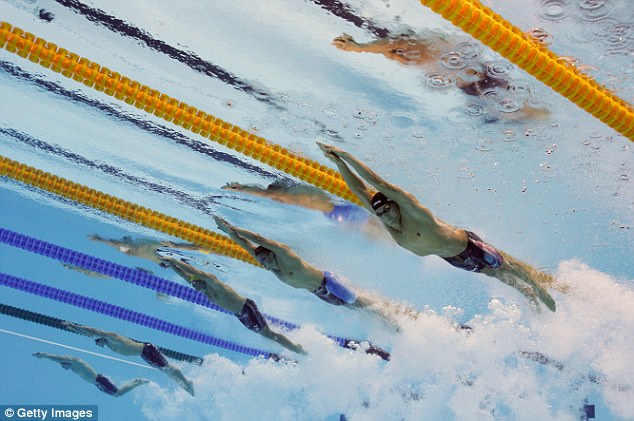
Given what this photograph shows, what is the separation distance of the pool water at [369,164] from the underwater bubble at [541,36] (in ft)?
0.19

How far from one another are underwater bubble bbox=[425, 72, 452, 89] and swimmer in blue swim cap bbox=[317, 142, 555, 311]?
111 centimetres

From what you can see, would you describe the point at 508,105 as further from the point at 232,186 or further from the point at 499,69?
the point at 232,186

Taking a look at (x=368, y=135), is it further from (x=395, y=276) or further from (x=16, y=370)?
(x=16, y=370)

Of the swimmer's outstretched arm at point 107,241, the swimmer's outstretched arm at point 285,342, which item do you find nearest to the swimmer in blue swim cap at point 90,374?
the swimmer's outstretched arm at point 107,241

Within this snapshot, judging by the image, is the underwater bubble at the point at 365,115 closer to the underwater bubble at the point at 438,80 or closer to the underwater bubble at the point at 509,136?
the underwater bubble at the point at 438,80

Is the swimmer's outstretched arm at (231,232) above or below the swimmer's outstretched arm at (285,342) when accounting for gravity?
above

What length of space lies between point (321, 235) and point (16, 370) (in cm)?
1228

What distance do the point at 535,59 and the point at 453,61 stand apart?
0.77 meters

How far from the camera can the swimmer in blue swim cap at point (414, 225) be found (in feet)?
16.3

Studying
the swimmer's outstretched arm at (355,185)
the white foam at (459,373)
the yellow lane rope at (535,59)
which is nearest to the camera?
the yellow lane rope at (535,59)

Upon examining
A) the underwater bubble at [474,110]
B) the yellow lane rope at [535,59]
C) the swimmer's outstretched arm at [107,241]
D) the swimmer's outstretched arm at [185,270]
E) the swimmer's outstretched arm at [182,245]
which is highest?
the yellow lane rope at [535,59]

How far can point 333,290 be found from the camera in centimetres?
759

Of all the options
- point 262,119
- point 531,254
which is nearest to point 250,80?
point 262,119

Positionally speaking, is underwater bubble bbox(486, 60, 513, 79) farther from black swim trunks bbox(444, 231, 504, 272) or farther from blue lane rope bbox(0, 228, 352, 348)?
blue lane rope bbox(0, 228, 352, 348)
